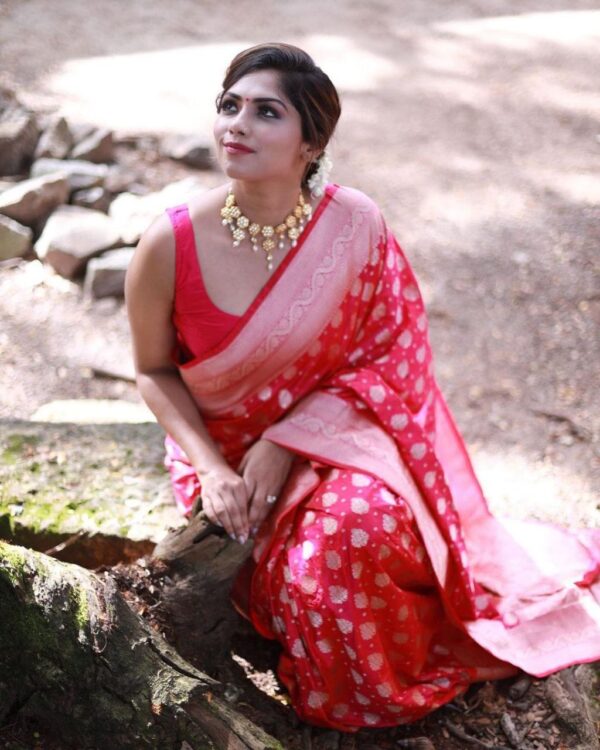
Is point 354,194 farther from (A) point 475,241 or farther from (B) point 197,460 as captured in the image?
(A) point 475,241

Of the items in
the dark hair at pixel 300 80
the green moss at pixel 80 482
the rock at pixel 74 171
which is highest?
the dark hair at pixel 300 80

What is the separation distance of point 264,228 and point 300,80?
35cm

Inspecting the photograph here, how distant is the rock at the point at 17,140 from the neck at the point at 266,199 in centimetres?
318

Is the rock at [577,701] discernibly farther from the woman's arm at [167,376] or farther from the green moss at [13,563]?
the green moss at [13,563]

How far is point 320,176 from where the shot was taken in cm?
225

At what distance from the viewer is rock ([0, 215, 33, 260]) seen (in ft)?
14.4

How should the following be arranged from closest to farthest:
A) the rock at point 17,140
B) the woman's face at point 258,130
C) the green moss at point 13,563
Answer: the green moss at point 13,563
the woman's face at point 258,130
the rock at point 17,140

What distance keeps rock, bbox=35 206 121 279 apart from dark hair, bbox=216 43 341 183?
2.35m

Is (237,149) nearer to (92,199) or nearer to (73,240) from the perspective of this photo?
(73,240)

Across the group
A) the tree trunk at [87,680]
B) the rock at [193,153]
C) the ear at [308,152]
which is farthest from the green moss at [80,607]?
the rock at [193,153]

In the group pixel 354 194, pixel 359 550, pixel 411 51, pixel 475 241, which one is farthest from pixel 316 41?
pixel 359 550

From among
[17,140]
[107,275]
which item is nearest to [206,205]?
[107,275]

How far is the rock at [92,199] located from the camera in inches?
186

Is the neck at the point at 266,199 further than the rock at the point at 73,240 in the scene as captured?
No
